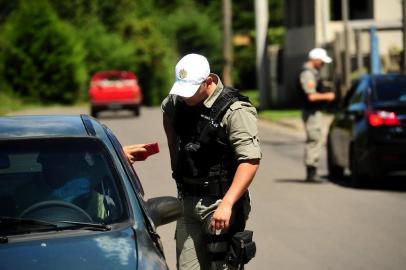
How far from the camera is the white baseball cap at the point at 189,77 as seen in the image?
6.15m

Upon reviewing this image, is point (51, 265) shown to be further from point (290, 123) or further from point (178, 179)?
point (290, 123)

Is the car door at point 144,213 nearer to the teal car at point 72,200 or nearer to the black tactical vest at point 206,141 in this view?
the teal car at point 72,200

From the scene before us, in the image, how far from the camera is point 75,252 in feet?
17.4

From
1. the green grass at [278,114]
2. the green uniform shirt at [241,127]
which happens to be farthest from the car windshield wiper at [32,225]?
the green grass at [278,114]

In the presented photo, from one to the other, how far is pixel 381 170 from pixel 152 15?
68.1 metres

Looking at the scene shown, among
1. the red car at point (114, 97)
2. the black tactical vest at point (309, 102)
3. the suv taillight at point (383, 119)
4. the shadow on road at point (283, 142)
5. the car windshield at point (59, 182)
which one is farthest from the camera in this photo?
the red car at point (114, 97)

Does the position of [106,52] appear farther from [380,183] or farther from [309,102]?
[380,183]

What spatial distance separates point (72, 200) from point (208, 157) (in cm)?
85

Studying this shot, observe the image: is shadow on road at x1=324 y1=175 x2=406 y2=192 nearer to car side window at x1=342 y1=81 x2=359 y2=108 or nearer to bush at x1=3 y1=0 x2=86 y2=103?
car side window at x1=342 y1=81 x2=359 y2=108

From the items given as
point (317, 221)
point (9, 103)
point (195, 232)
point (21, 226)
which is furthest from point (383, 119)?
point (9, 103)

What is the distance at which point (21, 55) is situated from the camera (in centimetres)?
5678

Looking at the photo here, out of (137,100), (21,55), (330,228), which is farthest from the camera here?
(21,55)

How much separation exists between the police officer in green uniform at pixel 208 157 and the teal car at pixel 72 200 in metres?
0.36

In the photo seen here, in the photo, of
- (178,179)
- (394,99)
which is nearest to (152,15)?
(394,99)
